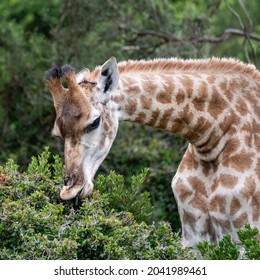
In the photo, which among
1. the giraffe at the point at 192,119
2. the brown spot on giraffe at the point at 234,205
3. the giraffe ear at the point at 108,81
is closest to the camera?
the giraffe at the point at 192,119

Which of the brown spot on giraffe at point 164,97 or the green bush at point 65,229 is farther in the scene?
the brown spot on giraffe at point 164,97

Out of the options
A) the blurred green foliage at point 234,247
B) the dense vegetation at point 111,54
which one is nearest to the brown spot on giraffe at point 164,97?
the blurred green foliage at point 234,247

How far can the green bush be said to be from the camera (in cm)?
691

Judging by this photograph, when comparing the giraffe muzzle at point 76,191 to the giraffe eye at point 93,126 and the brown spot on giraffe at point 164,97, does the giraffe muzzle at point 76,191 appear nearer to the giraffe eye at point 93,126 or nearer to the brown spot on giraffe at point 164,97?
the giraffe eye at point 93,126

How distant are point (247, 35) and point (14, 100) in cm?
399

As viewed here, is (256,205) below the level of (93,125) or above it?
below

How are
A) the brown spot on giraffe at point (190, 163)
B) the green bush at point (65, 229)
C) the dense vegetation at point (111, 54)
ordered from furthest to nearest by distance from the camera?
1. the dense vegetation at point (111, 54)
2. the brown spot on giraffe at point (190, 163)
3. the green bush at point (65, 229)

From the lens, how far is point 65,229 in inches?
283

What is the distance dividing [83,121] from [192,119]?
996 mm

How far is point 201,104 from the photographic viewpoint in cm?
865

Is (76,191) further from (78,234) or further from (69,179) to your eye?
(78,234)

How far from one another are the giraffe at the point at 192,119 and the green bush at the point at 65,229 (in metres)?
0.41

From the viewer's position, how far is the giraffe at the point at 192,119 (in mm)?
8141

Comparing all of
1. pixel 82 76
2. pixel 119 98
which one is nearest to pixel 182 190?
pixel 119 98
